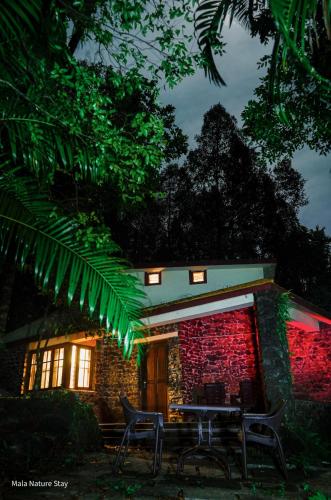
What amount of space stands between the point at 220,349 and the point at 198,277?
292 centimetres

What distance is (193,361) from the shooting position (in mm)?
10781

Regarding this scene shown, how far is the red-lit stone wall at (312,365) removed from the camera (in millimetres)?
11227

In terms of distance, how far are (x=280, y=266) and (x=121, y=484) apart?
64.4 ft

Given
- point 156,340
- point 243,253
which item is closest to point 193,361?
point 156,340

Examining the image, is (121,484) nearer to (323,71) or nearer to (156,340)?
(323,71)

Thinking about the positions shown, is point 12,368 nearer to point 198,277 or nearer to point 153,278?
point 153,278

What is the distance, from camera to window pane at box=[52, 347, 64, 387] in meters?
11.2

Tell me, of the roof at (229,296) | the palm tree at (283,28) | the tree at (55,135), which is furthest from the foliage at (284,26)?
the roof at (229,296)

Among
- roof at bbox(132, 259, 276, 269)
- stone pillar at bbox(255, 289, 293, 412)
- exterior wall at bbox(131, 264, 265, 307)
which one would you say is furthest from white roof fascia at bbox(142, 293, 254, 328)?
roof at bbox(132, 259, 276, 269)

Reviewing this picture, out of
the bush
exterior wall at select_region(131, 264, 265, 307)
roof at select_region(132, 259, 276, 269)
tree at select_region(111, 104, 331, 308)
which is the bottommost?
the bush

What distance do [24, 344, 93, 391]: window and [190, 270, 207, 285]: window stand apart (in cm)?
414

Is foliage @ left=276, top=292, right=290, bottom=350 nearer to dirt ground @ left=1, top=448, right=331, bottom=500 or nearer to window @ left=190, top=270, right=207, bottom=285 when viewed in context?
dirt ground @ left=1, top=448, right=331, bottom=500

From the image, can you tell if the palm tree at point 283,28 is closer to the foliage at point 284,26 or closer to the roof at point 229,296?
the foliage at point 284,26

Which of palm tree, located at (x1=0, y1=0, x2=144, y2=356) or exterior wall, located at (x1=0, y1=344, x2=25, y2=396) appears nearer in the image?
palm tree, located at (x1=0, y1=0, x2=144, y2=356)
